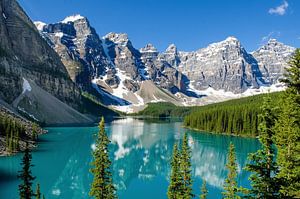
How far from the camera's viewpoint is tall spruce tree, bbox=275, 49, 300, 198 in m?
14.5

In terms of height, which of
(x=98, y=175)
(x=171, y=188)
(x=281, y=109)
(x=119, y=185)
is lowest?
(x=119, y=185)

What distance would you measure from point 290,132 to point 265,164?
2516 mm

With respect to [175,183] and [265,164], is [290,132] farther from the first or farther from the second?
[175,183]

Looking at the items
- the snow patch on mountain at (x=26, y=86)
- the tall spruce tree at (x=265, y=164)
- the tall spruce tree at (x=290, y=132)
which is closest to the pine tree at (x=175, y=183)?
the tall spruce tree at (x=290, y=132)

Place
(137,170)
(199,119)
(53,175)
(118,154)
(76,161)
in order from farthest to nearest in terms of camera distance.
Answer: (199,119) → (118,154) → (76,161) → (137,170) → (53,175)

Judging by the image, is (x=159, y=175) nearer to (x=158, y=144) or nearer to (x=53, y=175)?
(x=53, y=175)

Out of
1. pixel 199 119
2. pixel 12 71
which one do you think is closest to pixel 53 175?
pixel 199 119

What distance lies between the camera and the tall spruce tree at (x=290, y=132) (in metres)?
14.5

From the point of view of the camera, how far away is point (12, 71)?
600 feet

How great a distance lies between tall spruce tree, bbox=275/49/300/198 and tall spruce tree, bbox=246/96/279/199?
0.44 metres

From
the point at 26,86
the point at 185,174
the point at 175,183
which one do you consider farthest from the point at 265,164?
the point at 26,86

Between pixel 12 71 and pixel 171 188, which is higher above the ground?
pixel 12 71

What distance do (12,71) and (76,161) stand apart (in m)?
127

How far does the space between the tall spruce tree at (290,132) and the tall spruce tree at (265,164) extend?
44 centimetres
